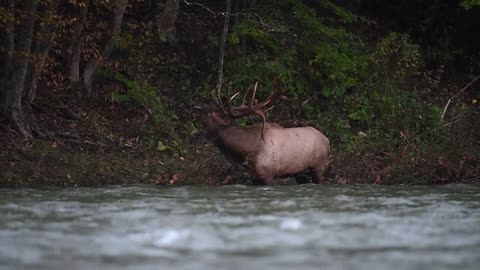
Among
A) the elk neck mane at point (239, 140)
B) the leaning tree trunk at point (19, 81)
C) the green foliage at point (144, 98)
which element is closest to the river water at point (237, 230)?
the elk neck mane at point (239, 140)

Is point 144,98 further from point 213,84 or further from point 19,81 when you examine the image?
point 19,81

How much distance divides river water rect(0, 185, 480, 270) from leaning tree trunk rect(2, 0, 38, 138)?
2.93m

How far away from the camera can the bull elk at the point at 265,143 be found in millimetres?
13070

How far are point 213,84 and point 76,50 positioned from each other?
11.0 ft

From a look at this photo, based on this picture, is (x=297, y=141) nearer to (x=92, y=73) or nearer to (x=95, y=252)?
(x=92, y=73)

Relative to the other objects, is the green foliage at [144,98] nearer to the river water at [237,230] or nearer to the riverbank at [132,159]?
the riverbank at [132,159]

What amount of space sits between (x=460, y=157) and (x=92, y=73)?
24.8ft

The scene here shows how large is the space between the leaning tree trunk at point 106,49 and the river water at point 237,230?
578cm

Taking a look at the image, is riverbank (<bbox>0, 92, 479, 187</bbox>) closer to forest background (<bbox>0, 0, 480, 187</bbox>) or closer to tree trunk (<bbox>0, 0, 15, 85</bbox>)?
forest background (<bbox>0, 0, 480, 187</bbox>)

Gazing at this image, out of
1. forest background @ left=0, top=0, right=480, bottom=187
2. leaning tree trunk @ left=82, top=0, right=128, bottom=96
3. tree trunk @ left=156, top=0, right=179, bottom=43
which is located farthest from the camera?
tree trunk @ left=156, top=0, right=179, bottom=43

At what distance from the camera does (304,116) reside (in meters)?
17.8

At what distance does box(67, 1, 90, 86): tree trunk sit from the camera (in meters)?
15.7

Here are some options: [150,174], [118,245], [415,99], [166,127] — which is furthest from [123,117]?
[118,245]

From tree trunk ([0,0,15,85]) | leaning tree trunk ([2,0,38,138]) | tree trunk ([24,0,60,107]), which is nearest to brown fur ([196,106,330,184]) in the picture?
tree trunk ([24,0,60,107])
